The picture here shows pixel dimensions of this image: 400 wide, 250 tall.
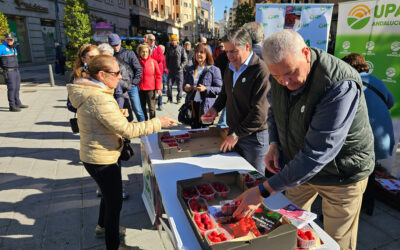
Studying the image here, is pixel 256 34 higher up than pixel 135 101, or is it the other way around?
pixel 256 34

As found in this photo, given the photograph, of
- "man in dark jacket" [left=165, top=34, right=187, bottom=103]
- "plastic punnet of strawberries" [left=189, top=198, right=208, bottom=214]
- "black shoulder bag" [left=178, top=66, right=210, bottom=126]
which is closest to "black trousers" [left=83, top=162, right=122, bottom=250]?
"plastic punnet of strawberries" [left=189, top=198, right=208, bottom=214]

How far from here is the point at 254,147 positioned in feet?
8.41

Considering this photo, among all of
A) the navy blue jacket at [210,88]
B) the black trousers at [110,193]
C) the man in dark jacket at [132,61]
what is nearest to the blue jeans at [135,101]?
the man in dark jacket at [132,61]

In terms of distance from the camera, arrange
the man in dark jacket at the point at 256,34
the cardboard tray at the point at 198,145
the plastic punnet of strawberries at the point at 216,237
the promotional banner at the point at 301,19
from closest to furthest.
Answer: the plastic punnet of strawberries at the point at 216,237 < the cardboard tray at the point at 198,145 < the man in dark jacket at the point at 256,34 < the promotional banner at the point at 301,19

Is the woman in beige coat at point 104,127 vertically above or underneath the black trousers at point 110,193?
above

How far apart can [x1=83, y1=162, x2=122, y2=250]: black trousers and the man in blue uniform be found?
7.01 meters

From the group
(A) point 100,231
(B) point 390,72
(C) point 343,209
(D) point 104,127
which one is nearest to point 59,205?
(A) point 100,231

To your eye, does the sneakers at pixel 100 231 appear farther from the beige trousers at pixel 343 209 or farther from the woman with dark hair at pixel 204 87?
the woman with dark hair at pixel 204 87

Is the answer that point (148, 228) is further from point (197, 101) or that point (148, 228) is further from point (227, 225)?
point (197, 101)

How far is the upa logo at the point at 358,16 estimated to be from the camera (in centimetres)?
406

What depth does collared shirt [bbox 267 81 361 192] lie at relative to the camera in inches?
53.1

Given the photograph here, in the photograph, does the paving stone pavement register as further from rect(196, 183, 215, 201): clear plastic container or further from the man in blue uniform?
the man in blue uniform

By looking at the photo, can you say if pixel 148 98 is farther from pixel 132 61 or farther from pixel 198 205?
pixel 198 205

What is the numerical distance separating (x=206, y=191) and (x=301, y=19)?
17.6 ft
